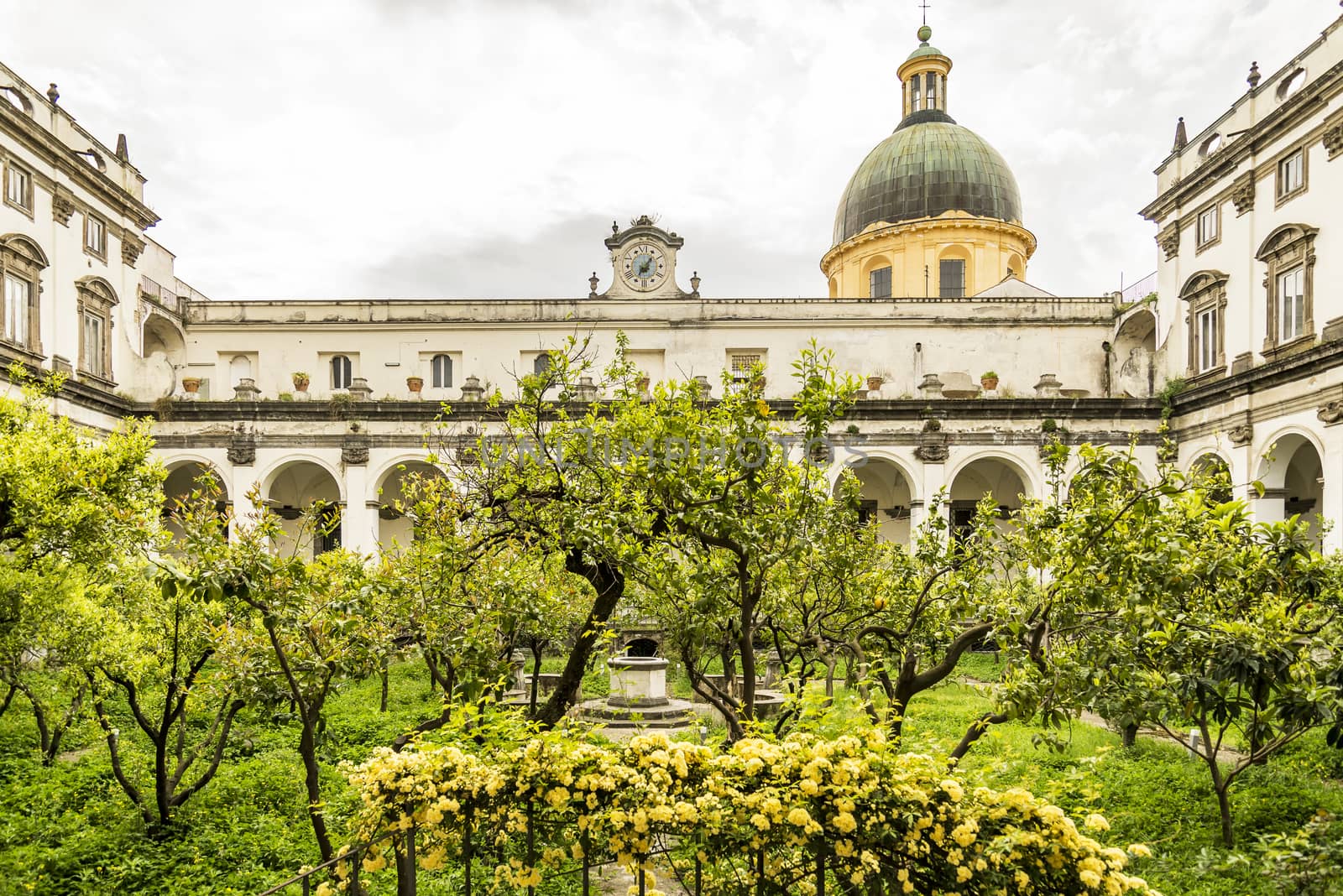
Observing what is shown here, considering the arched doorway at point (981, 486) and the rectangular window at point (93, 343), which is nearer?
the rectangular window at point (93, 343)

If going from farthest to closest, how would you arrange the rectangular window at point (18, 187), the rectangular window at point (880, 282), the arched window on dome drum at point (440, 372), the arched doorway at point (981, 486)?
the rectangular window at point (880, 282) < the arched window on dome drum at point (440, 372) < the arched doorway at point (981, 486) < the rectangular window at point (18, 187)

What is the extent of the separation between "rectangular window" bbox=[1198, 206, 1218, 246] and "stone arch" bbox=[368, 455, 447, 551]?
21.2 meters

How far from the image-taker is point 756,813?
3971 mm

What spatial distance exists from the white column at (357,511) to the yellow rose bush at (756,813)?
72.2 ft

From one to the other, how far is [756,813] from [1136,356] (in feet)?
85.4

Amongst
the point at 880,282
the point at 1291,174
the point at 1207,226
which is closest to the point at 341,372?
the point at 880,282

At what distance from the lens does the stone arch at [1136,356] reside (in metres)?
25.7

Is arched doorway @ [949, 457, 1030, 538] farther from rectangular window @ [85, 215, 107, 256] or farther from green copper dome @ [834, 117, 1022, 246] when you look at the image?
rectangular window @ [85, 215, 107, 256]

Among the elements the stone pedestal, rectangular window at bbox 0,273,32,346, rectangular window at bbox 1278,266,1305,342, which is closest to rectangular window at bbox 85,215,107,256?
rectangular window at bbox 0,273,32,346

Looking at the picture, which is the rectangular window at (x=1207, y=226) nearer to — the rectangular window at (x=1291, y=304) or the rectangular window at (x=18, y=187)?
the rectangular window at (x=1291, y=304)

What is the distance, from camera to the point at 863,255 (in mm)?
33219

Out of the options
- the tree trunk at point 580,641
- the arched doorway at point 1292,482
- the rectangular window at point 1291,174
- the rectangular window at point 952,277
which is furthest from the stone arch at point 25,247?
the rectangular window at point 1291,174

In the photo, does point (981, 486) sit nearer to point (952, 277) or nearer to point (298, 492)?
point (952, 277)

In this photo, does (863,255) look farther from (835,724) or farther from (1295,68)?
(835,724)
